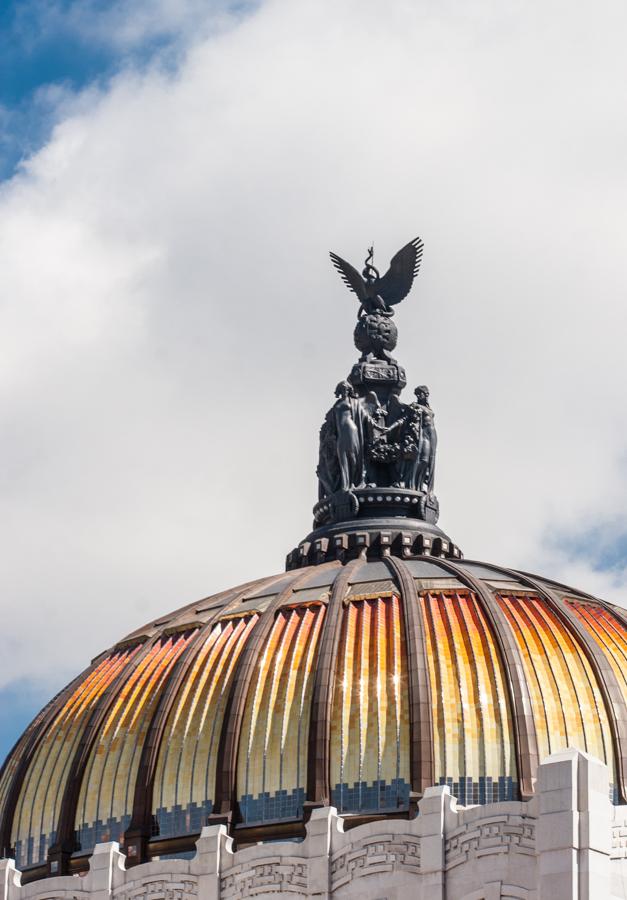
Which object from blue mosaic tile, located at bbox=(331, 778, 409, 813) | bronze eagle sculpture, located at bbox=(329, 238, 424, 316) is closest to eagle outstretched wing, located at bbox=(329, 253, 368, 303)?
bronze eagle sculpture, located at bbox=(329, 238, 424, 316)

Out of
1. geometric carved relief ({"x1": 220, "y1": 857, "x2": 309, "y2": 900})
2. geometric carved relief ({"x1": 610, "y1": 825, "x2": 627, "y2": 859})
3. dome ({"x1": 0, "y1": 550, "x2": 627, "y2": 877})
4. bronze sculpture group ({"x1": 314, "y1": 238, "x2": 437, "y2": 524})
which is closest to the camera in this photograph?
geometric carved relief ({"x1": 610, "y1": 825, "x2": 627, "y2": 859})

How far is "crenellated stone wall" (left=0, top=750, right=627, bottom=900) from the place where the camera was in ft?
239

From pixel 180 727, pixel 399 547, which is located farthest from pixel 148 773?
pixel 399 547

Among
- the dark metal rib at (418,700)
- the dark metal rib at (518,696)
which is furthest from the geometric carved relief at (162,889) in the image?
the dark metal rib at (518,696)

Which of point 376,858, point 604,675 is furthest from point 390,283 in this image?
point 376,858

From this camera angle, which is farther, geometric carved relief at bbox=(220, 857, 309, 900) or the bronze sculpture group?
the bronze sculpture group

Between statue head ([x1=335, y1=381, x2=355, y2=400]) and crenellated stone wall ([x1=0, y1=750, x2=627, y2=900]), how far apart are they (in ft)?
70.8

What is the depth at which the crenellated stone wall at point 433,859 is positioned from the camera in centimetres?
7275

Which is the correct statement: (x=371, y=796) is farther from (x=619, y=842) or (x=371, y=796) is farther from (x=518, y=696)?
(x=619, y=842)

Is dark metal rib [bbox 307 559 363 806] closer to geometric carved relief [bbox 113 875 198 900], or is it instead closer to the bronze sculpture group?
geometric carved relief [bbox 113 875 198 900]

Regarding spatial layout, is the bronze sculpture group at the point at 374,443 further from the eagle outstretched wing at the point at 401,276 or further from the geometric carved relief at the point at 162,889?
the geometric carved relief at the point at 162,889

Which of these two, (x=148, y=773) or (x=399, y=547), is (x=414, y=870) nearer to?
(x=148, y=773)

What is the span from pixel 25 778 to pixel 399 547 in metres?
14.1

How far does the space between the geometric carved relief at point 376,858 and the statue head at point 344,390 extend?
23385 mm
